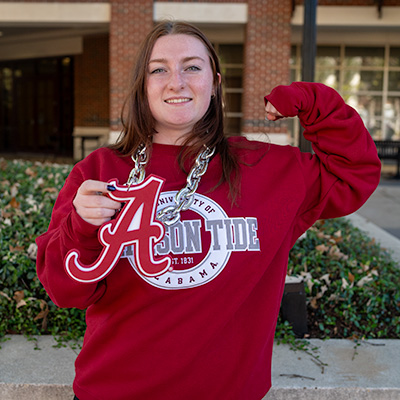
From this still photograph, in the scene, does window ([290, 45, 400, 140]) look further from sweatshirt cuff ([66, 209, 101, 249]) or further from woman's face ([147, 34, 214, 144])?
sweatshirt cuff ([66, 209, 101, 249])

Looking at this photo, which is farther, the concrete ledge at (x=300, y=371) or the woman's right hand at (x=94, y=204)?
the concrete ledge at (x=300, y=371)

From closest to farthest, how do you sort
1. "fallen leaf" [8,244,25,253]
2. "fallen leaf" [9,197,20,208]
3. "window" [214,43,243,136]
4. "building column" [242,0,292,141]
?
1. "fallen leaf" [8,244,25,253]
2. "fallen leaf" [9,197,20,208]
3. "building column" [242,0,292,141]
4. "window" [214,43,243,136]

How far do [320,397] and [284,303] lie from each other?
79cm

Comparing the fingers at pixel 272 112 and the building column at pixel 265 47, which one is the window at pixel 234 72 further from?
the fingers at pixel 272 112

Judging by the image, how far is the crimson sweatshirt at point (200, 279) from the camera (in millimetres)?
1494

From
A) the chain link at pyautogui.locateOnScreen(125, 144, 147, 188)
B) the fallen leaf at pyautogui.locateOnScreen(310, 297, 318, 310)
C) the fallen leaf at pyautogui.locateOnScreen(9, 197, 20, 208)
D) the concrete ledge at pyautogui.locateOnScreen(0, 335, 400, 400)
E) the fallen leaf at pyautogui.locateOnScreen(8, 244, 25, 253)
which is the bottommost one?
the concrete ledge at pyautogui.locateOnScreen(0, 335, 400, 400)

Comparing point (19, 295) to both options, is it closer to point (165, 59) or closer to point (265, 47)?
point (165, 59)

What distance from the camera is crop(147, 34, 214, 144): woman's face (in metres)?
1.60

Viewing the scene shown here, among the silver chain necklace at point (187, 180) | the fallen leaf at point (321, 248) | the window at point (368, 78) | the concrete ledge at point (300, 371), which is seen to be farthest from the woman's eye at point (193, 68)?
the window at point (368, 78)

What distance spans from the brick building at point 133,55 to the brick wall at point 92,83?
0.11 ft

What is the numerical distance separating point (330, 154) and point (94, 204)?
807mm

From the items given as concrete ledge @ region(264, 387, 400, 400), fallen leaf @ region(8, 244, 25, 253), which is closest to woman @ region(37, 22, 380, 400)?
concrete ledge @ region(264, 387, 400, 400)

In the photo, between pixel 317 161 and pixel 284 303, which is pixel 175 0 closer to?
pixel 284 303

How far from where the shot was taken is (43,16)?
12.8m
